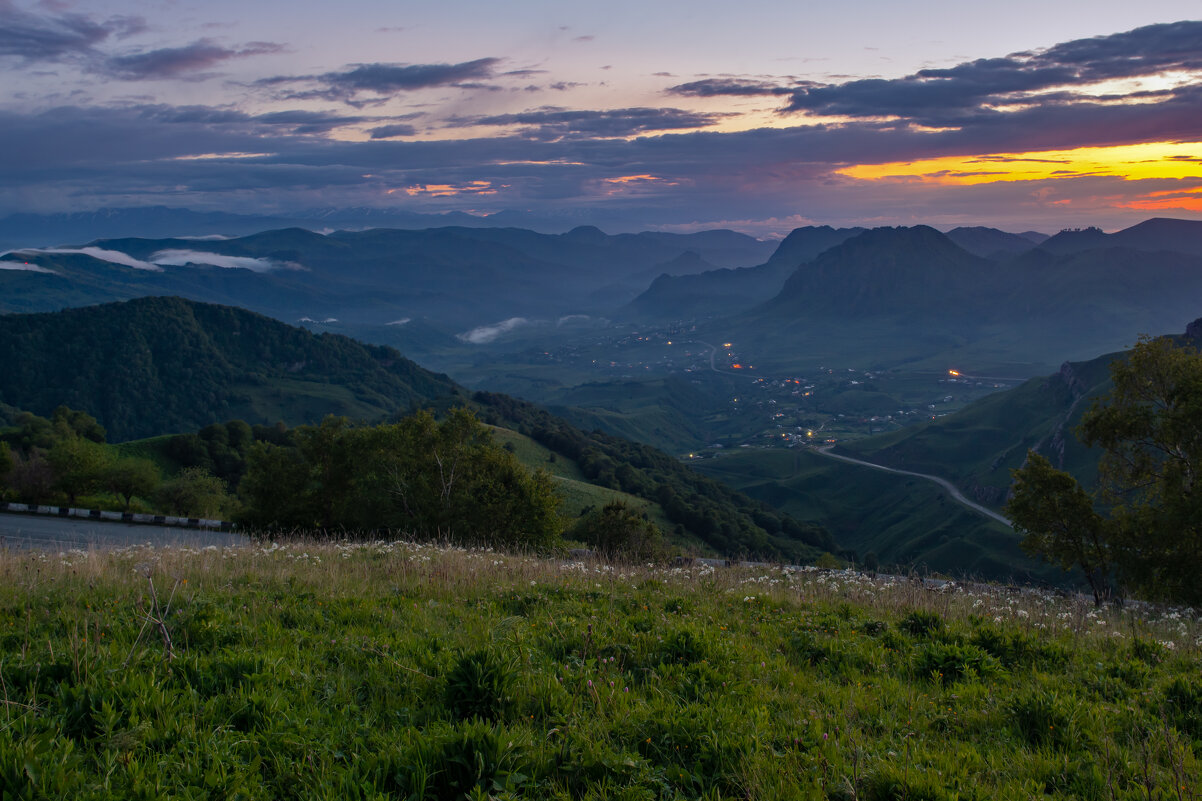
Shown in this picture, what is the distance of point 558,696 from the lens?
5.34 metres

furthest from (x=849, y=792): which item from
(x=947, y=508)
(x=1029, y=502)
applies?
(x=947, y=508)

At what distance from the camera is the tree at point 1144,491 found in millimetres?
17266

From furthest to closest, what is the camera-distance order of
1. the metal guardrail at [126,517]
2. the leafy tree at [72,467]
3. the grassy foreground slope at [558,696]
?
the leafy tree at [72,467], the metal guardrail at [126,517], the grassy foreground slope at [558,696]

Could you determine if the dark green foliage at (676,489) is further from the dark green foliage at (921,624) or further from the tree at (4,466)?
the dark green foliage at (921,624)

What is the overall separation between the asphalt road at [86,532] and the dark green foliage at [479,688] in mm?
19181

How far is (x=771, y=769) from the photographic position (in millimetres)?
4406

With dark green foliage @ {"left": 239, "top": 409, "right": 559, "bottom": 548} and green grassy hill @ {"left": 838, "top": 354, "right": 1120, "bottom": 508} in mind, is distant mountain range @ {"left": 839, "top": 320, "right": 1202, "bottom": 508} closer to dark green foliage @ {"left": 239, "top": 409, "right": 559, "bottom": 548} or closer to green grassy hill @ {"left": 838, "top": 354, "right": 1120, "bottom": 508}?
green grassy hill @ {"left": 838, "top": 354, "right": 1120, "bottom": 508}

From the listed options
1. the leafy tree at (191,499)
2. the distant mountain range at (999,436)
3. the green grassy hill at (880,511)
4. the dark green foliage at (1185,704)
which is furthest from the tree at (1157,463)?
the distant mountain range at (999,436)

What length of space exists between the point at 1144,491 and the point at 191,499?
54.2m

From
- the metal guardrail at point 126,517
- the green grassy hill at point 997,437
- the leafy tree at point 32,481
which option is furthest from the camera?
the green grassy hill at point 997,437

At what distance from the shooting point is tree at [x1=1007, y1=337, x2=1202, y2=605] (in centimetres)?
1727

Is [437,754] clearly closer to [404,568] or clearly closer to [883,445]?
[404,568]

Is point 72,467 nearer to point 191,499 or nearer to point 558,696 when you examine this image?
point 191,499

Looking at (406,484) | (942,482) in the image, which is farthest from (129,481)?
(942,482)
